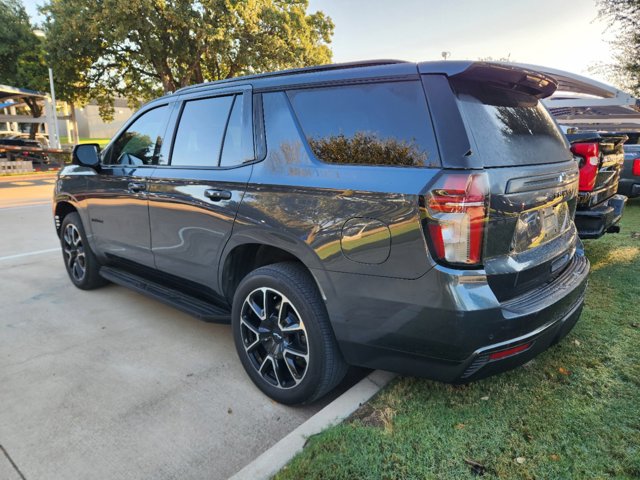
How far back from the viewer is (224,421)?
254cm

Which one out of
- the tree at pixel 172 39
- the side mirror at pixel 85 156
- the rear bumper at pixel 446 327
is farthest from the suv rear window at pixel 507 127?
the tree at pixel 172 39

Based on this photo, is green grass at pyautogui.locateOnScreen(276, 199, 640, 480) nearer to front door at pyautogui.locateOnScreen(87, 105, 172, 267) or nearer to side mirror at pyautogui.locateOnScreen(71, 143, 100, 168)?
front door at pyautogui.locateOnScreen(87, 105, 172, 267)

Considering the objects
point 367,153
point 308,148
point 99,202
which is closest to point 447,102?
point 367,153

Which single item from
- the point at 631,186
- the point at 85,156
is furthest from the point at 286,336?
the point at 631,186

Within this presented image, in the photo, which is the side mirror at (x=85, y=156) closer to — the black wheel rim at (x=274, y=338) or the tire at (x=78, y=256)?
the tire at (x=78, y=256)

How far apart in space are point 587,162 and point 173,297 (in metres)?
4.01

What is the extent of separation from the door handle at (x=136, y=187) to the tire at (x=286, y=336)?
1.37m

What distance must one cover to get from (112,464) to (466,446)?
176 centimetres

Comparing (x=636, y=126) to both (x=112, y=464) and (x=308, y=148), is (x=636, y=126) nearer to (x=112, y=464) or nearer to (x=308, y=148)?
(x=308, y=148)

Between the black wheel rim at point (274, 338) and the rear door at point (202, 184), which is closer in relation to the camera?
the black wheel rim at point (274, 338)

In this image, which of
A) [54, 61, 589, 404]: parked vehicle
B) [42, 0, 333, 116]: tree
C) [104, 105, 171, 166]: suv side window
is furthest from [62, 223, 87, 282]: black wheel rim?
Answer: [42, 0, 333, 116]: tree

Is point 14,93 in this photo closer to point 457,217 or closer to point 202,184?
point 202,184

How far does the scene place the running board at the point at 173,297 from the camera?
305 cm

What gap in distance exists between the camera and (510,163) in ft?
6.98
